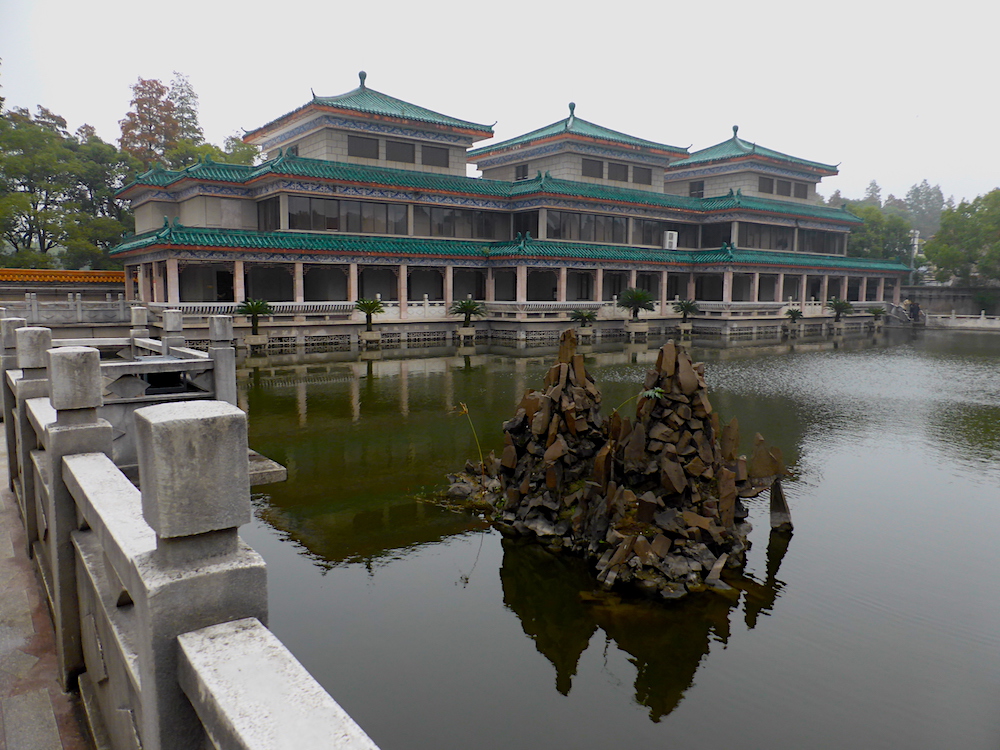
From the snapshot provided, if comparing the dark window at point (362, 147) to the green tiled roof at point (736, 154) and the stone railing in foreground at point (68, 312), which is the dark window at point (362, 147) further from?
the green tiled roof at point (736, 154)

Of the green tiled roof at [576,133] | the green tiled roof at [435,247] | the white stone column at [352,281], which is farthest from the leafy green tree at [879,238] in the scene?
the white stone column at [352,281]

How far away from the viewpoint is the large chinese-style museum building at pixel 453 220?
3412 centimetres

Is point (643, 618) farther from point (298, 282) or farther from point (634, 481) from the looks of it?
point (298, 282)

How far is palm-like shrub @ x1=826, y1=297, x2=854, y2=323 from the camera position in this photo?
50938 mm

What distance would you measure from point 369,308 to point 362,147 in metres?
9.70

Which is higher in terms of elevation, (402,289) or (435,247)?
(435,247)

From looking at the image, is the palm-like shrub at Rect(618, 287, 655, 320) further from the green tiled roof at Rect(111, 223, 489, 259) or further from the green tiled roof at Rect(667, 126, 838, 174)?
the green tiled roof at Rect(667, 126, 838, 174)

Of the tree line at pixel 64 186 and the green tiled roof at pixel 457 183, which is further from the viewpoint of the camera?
the tree line at pixel 64 186

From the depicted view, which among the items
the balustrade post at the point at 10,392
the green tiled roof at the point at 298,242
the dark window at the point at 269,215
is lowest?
the balustrade post at the point at 10,392

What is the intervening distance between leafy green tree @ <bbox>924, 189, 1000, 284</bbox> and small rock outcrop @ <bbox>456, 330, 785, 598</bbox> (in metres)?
61.4

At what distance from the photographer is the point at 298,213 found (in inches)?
1362

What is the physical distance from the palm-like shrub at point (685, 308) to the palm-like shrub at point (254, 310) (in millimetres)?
26152

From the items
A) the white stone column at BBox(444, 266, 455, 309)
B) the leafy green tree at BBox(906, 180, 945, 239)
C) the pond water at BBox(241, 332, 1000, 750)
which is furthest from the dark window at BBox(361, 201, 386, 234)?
the leafy green tree at BBox(906, 180, 945, 239)

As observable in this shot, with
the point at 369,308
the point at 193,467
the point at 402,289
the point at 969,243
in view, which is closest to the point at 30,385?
the point at 193,467
